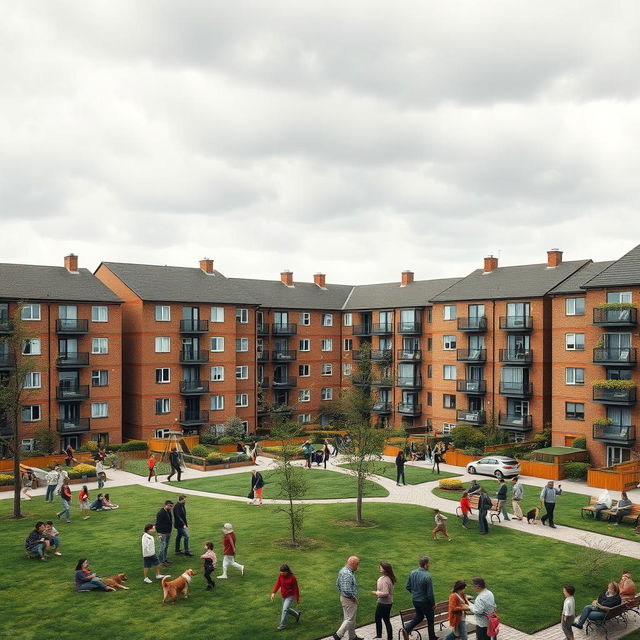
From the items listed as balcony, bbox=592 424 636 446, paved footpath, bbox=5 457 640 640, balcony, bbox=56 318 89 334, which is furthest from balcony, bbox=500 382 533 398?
balcony, bbox=56 318 89 334

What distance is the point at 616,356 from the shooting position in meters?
40.3

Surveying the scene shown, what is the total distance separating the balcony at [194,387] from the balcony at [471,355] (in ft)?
67.9

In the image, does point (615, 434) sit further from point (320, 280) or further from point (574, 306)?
point (320, 280)

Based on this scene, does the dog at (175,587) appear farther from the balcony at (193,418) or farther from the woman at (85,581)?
the balcony at (193,418)

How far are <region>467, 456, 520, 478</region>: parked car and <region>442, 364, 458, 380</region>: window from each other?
605 inches

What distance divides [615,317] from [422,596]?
31.3 metres

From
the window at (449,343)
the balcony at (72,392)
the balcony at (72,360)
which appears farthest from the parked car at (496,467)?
the balcony at (72,360)

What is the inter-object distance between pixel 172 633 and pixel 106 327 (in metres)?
36.5

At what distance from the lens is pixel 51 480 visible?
1217 inches

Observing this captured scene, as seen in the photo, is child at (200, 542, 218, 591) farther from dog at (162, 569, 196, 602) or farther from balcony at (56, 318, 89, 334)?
balcony at (56, 318, 89, 334)

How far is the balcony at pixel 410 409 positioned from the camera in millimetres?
57906

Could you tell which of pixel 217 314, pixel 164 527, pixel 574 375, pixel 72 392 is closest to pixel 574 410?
pixel 574 375

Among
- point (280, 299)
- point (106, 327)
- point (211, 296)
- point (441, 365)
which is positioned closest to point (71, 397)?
point (106, 327)

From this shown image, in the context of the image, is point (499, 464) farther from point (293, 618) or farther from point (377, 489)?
point (293, 618)
